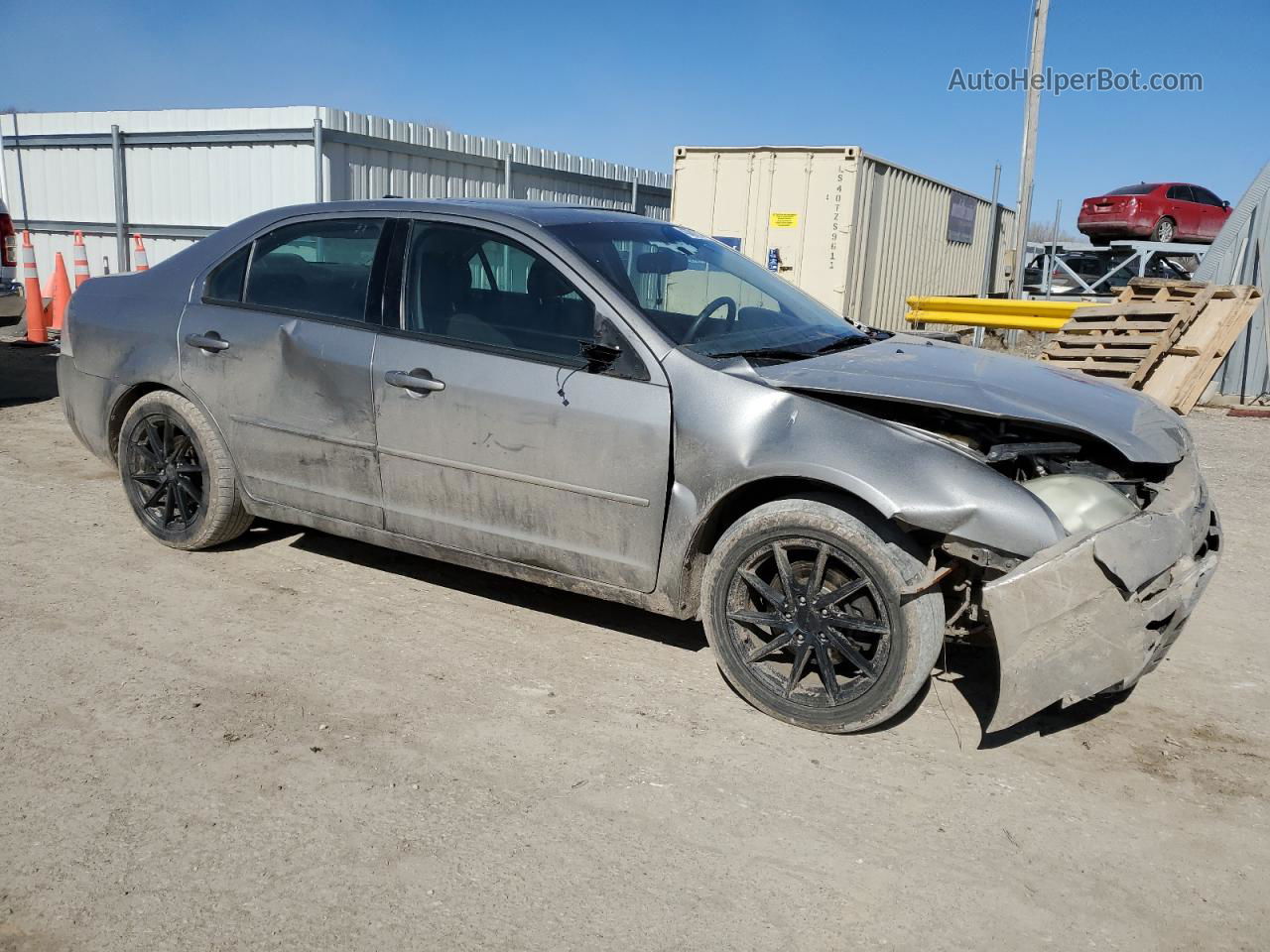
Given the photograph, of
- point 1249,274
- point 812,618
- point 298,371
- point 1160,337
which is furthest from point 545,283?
point 1249,274

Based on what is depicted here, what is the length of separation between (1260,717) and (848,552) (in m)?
1.75

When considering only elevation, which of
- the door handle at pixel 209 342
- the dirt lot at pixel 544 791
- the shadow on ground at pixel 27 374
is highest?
the door handle at pixel 209 342

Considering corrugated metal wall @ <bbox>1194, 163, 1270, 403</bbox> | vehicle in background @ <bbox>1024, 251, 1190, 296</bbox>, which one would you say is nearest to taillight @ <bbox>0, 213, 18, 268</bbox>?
corrugated metal wall @ <bbox>1194, 163, 1270, 403</bbox>

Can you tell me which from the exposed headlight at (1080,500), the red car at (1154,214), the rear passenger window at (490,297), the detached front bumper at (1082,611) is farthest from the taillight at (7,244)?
the red car at (1154,214)

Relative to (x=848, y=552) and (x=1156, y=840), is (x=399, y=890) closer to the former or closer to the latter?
(x=848, y=552)

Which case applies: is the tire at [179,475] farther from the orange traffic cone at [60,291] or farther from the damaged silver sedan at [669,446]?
the orange traffic cone at [60,291]

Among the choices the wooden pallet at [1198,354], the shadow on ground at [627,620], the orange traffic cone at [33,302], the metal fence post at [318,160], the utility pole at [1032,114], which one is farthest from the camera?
the utility pole at [1032,114]

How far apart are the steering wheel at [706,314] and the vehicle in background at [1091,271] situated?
2041 centimetres

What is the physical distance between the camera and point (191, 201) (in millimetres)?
14508

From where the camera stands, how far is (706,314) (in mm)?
4195

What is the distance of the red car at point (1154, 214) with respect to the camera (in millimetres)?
23000

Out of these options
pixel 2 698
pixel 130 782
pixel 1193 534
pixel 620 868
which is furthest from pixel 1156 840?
pixel 2 698

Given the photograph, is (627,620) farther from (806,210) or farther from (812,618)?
(806,210)

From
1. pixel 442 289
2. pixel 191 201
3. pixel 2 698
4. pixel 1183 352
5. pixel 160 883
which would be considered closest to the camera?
pixel 160 883
